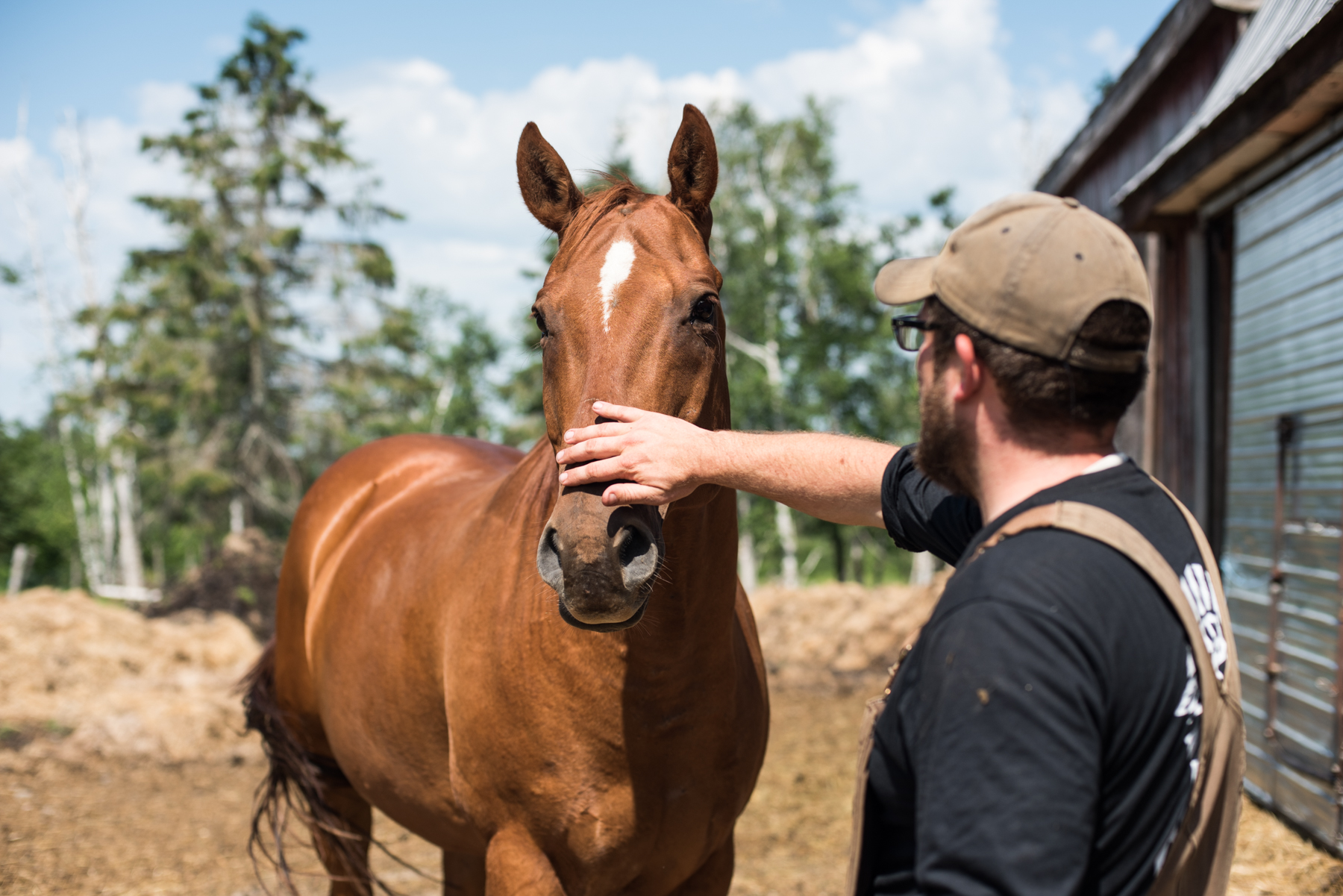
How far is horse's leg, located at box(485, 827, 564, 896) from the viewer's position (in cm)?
206

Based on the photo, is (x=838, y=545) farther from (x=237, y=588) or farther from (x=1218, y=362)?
(x=1218, y=362)

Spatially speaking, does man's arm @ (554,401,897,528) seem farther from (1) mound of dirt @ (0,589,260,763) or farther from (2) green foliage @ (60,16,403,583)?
(2) green foliage @ (60,16,403,583)

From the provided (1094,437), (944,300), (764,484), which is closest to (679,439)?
(764,484)

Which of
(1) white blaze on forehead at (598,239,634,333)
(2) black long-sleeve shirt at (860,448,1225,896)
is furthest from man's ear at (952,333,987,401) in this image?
(1) white blaze on forehead at (598,239,634,333)

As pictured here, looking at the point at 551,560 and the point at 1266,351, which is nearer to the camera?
the point at 551,560

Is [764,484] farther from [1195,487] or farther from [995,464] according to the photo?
[1195,487]

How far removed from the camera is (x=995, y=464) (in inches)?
44.9

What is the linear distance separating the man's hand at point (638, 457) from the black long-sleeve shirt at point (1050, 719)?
601mm

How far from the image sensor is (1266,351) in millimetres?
4969

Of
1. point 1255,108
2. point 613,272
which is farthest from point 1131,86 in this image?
point 613,272

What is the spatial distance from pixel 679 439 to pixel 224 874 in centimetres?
467

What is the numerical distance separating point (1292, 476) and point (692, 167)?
4.06 metres

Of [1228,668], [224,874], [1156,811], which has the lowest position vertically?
[224,874]

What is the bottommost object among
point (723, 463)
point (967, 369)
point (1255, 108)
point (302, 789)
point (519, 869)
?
point (302, 789)
